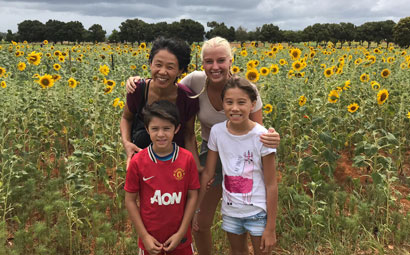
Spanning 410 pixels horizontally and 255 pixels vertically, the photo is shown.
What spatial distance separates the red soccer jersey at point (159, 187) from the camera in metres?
2.10

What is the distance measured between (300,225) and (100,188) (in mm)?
2282

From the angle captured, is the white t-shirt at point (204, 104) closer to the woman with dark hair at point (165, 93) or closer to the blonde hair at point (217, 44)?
the woman with dark hair at point (165, 93)

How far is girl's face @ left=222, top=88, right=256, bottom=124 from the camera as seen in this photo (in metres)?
2.14

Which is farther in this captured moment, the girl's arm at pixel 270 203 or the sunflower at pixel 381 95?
the sunflower at pixel 381 95

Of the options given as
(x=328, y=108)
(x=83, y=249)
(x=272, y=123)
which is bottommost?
(x=83, y=249)

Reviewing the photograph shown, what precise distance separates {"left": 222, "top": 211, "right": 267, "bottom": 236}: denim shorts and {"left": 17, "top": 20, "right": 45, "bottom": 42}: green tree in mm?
56924

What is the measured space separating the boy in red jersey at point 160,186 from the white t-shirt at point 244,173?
0.90 ft

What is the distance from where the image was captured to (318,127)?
4926 millimetres

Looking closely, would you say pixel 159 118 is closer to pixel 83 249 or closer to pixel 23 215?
pixel 83 249

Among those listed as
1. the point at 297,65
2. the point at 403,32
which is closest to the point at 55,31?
the point at 403,32

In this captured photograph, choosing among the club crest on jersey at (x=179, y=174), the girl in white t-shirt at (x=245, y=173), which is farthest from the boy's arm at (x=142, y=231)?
the girl in white t-shirt at (x=245, y=173)

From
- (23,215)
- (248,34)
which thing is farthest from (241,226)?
(248,34)

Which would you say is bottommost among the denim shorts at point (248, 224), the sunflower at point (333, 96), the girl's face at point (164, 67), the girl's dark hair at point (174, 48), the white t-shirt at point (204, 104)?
the denim shorts at point (248, 224)

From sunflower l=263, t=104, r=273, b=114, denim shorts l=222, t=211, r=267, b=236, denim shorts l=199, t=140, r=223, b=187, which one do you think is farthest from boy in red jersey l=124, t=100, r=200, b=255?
sunflower l=263, t=104, r=273, b=114
